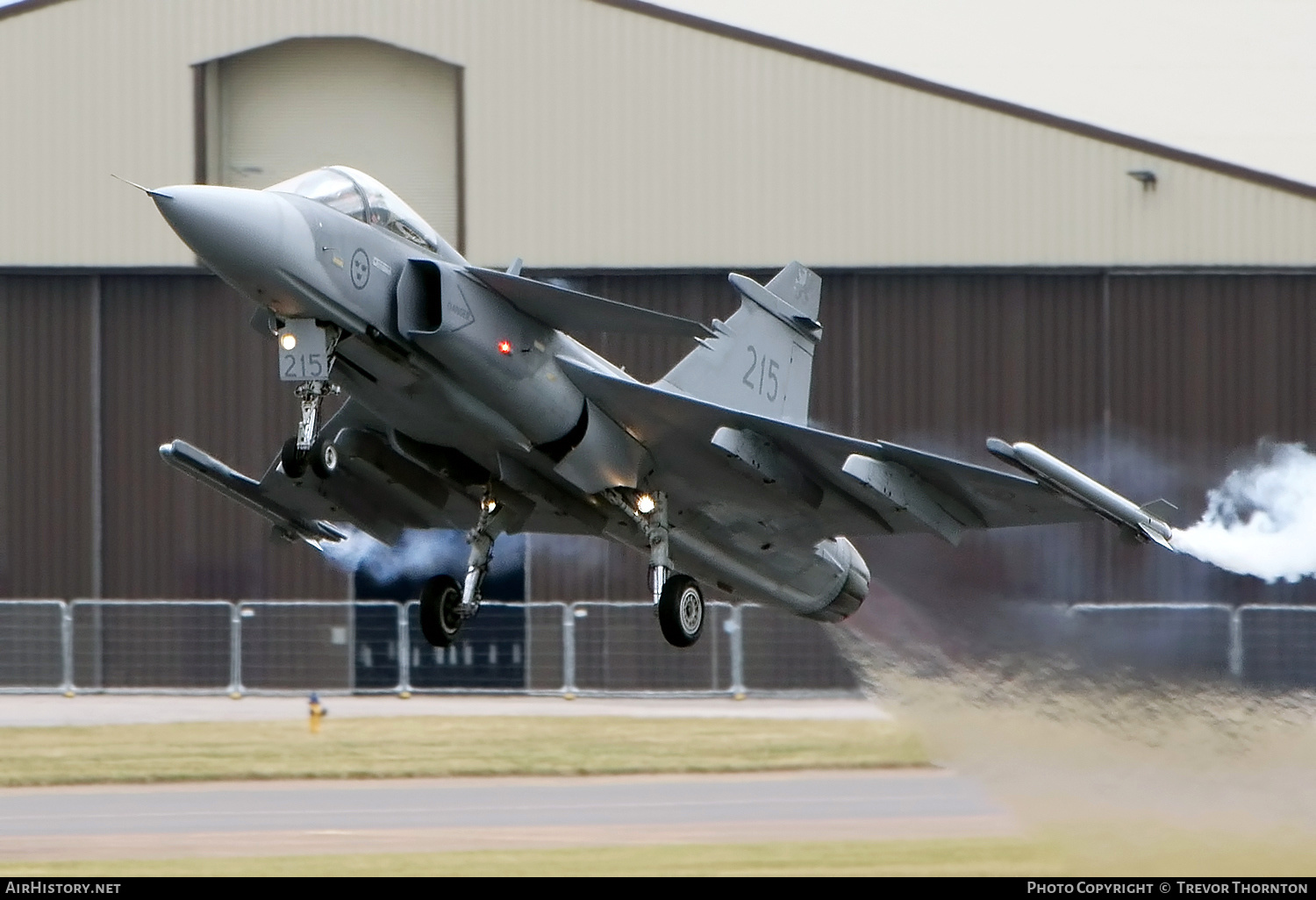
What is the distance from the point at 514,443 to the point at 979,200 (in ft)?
46.5

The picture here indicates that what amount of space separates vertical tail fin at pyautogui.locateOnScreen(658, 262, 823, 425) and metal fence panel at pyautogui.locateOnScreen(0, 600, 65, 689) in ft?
41.8

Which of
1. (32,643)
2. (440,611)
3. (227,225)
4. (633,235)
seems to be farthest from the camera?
(633,235)

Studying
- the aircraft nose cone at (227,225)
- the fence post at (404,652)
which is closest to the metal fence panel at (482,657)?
the fence post at (404,652)

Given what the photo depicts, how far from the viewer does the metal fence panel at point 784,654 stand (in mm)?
25078

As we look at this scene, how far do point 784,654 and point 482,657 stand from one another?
13.7 feet

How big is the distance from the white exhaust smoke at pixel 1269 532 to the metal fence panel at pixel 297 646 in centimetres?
1260

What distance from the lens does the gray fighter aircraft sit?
1370 cm

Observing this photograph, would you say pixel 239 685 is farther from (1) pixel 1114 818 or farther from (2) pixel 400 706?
(1) pixel 1114 818

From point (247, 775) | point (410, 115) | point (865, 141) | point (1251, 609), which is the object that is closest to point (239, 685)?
point (247, 775)

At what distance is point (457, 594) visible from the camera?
647 inches

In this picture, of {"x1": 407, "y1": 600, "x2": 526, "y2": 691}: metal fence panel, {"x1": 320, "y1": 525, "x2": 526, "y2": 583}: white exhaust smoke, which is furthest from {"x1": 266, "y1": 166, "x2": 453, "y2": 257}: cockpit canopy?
{"x1": 407, "y1": 600, "x2": 526, "y2": 691}: metal fence panel

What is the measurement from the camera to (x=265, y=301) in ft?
44.5

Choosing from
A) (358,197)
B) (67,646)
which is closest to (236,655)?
(67,646)

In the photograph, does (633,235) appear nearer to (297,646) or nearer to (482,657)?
(482,657)
